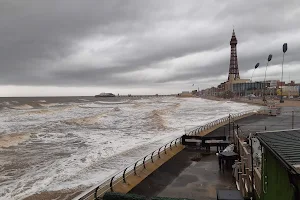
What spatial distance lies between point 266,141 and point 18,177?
44.5 ft

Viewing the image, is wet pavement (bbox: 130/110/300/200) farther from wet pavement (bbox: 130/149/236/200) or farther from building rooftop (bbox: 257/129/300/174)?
building rooftop (bbox: 257/129/300/174)

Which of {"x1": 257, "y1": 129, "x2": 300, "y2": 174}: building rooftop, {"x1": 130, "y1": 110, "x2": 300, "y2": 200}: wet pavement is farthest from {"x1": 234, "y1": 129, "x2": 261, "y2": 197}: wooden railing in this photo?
{"x1": 257, "y1": 129, "x2": 300, "y2": 174}: building rooftop

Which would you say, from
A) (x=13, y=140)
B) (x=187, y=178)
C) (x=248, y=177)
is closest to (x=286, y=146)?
(x=248, y=177)

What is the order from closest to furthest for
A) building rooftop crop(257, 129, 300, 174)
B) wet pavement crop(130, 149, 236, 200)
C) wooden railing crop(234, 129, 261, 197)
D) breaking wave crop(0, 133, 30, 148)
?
building rooftop crop(257, 129, 300, 174) → wooden railing crop(234, 129, 261, 197) → wet pavement crop(130, 149, 236, 200) → breaking wave crop(0, 133, 30, 148)

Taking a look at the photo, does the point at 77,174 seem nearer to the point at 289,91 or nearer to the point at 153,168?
the point at 153,168

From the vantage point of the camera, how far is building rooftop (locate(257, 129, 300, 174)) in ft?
14.4

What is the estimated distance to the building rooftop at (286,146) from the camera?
173 inches

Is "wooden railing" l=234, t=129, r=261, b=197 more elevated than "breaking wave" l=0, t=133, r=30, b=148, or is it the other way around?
"wooden railing" l=234, t=129, r=261, b=197

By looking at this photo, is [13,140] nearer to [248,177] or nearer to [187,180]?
[187,180]

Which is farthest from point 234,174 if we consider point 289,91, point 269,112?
point 289,91

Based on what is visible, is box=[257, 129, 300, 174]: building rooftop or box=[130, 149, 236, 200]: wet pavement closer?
box=[257, 129, 300, 174]: building rooftop

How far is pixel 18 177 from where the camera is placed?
1421 cm

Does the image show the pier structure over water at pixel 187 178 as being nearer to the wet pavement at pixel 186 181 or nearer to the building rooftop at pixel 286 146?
the wet pavement at pixel 186 181

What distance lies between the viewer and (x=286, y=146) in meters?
5.42
